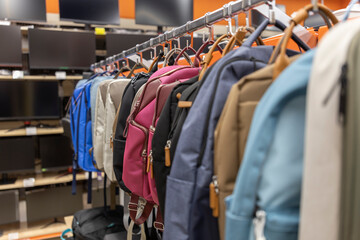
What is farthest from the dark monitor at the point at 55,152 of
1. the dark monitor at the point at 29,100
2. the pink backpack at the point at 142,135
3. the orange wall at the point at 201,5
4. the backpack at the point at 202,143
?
the backpack at the point at 202,143

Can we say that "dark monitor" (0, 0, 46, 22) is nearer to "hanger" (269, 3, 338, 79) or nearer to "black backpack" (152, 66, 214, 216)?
"black backpack" (152, 66, 214, 216)

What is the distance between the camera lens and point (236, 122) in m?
→ 0.59

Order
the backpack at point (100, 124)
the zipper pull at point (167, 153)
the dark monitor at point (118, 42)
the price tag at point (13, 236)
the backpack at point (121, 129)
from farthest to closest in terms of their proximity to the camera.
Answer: the dark monitor at point (118, 42), the price tag at point (13, 236), the backpack at point (100, 124), the backpack at point (121, 129), the zipper pull at point (167, 153)

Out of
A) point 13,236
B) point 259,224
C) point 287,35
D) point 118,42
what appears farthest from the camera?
point 118,42

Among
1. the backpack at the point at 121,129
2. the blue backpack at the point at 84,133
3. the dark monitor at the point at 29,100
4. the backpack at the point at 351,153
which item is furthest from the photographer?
the dark monitor at the point at 29,100

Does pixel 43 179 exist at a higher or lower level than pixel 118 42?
lower

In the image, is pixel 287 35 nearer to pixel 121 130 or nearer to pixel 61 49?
pixel 121 130

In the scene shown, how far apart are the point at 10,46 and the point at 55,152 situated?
106 centimetres

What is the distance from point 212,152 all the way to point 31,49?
9.34ft

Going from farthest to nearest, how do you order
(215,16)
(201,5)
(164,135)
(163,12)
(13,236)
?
(201,5) → (163,12) → (13,236) → (215,16) → (164,135)

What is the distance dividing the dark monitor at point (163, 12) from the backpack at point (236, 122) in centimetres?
316

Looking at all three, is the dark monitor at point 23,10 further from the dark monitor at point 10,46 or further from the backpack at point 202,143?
the backpack at point 202,143

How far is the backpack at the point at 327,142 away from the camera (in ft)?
1.28

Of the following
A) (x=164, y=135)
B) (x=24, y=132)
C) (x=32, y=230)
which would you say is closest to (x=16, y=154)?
(x=24, y=132)
